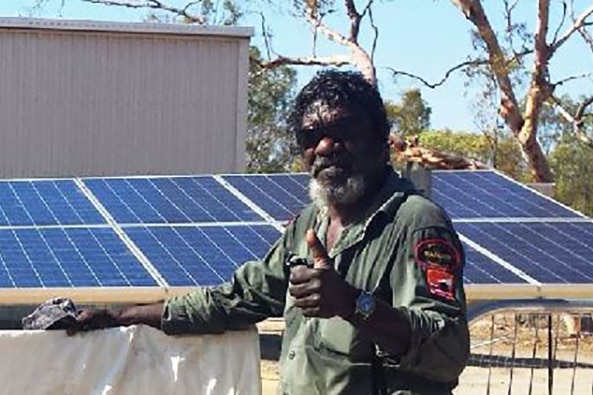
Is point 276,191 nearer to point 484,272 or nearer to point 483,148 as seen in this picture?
point 484,272

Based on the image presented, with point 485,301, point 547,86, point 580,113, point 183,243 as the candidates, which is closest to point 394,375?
point 485,301

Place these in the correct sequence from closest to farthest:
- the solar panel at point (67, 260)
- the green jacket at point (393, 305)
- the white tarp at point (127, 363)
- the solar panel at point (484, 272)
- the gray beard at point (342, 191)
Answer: the green jacket at point (393, 305) → the gray beard at point (342, 191) → the white tarp at point (127, 363) → the solar panel at point (67, 260) → the solar panel at point (484, 272)

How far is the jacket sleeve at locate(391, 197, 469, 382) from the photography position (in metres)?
3.67

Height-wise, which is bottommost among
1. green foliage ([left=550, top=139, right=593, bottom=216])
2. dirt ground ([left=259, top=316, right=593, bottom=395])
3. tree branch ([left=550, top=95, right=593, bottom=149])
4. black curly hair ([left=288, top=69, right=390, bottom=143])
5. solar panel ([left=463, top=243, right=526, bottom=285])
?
green foliage ([left=550, top=139, right=593, bottom=216])

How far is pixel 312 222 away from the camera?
4391 millimetres

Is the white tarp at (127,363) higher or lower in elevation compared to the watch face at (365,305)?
lower

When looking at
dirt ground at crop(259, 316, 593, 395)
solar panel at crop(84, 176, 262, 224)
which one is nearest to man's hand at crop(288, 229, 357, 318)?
solar panel at crop(84, 176, 262, 224)

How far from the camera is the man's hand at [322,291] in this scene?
341cm

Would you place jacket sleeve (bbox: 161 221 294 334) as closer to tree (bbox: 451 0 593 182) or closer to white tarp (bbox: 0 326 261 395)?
white tarp (bbox: 0 326 261 395)

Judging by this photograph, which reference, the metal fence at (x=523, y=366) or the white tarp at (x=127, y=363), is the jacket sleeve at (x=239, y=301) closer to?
the white tarp at (x=127, y=363)

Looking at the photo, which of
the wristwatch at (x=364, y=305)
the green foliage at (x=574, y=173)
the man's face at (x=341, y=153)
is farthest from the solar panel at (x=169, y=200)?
the green foliage at (x=574, y=173)

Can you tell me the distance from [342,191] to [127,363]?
165cm

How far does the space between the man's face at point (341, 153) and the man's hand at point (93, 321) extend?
1.39 metres

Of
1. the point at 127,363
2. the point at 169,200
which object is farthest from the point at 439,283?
the point at 169,200
